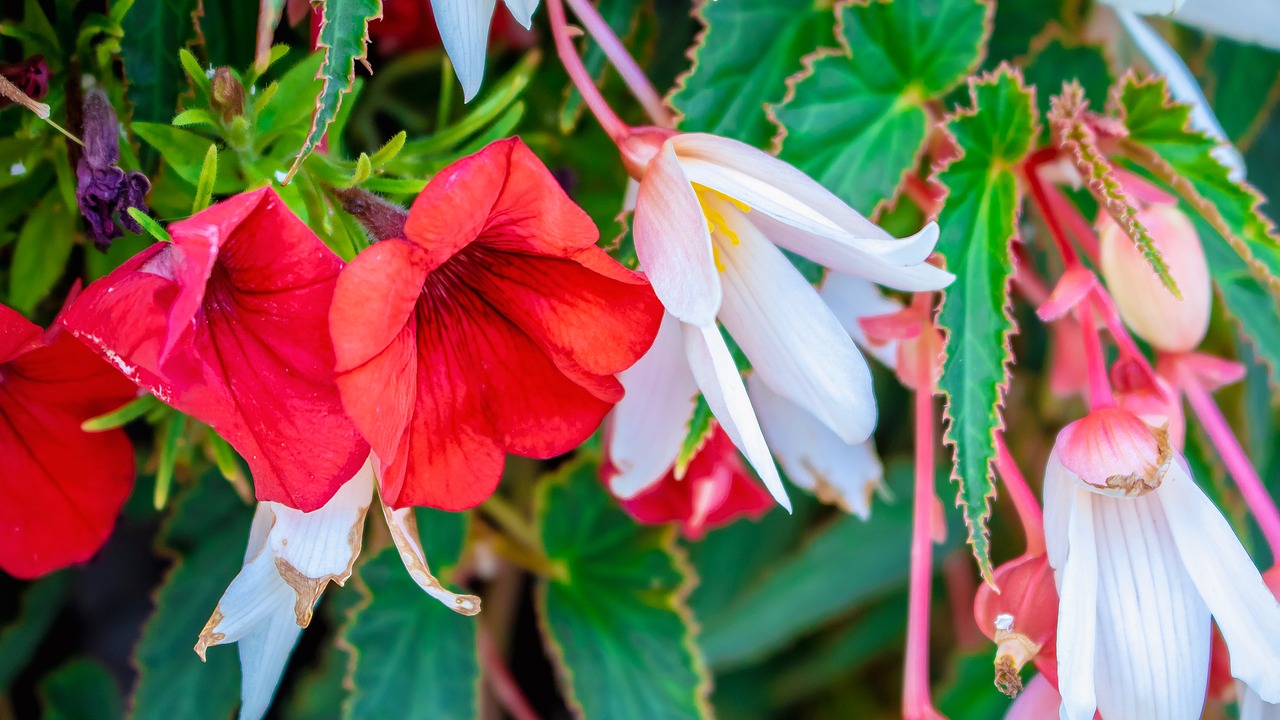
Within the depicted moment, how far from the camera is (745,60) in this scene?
472mm

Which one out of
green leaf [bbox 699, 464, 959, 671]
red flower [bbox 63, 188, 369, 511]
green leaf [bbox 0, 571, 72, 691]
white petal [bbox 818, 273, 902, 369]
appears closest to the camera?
red flower [bbox 63, 188, 369, 511]

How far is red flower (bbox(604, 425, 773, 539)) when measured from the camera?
0.52 metres

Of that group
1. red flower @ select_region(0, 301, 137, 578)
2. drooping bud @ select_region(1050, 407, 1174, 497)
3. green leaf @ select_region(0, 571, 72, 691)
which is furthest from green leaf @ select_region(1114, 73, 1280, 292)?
green leaf @ select_region(0, 571, 72, 691)

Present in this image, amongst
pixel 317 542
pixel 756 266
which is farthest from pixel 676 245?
pixel 317 542

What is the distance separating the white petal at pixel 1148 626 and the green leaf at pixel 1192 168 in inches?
5.5

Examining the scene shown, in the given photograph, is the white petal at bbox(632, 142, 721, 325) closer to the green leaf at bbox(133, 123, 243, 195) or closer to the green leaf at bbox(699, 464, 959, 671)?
the green leaf at bbox(133, 123, 243, 195)

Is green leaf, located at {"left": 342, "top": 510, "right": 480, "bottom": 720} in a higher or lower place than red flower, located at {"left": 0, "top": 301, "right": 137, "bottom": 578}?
lower

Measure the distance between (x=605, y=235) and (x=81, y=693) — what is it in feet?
1.60

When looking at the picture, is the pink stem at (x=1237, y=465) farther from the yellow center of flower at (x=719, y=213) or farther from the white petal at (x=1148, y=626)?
the yellow center of flower at (x=719, y=213)

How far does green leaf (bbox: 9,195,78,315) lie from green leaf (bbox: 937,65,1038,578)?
36 centimetres

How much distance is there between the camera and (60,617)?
69 cm

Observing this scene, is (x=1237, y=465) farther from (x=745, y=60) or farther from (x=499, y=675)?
(x=499, y=675)

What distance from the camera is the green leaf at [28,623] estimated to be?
0.61 metres

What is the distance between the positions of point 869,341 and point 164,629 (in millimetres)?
450
